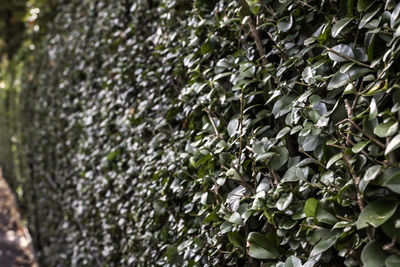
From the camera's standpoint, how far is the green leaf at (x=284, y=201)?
3.92 ft

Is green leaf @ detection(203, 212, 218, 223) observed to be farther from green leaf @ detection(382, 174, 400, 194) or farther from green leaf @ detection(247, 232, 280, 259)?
green leaf @ detection(382, 174, 400, 194)

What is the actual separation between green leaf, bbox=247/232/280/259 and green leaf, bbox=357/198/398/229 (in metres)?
0.36

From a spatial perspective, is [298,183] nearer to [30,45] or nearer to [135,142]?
[135,142]

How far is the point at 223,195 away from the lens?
5.16 ft

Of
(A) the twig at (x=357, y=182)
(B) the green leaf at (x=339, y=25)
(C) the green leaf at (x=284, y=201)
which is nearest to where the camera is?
(A) the twig at (x=357, y=182)

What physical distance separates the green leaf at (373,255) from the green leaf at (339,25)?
539 mm

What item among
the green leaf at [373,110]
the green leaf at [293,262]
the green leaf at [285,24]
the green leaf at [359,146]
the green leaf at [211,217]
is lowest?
the green leaf at [211,217]

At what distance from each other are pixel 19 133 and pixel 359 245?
561 centimetres

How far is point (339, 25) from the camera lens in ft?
3.63

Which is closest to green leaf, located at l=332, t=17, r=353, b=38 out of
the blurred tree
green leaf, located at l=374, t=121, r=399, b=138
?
green leaf, located at l=374, t=121, r=399, b=138

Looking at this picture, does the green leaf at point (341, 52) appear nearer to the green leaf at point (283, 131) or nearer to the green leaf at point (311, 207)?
the green leaf at point (283, 131)

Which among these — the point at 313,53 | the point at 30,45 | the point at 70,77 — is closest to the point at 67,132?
the point at 70,77

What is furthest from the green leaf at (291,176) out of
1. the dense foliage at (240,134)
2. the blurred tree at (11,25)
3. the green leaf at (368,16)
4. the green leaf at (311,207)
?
the blurred tree at (11,25)

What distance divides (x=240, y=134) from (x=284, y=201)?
1.11 feet
